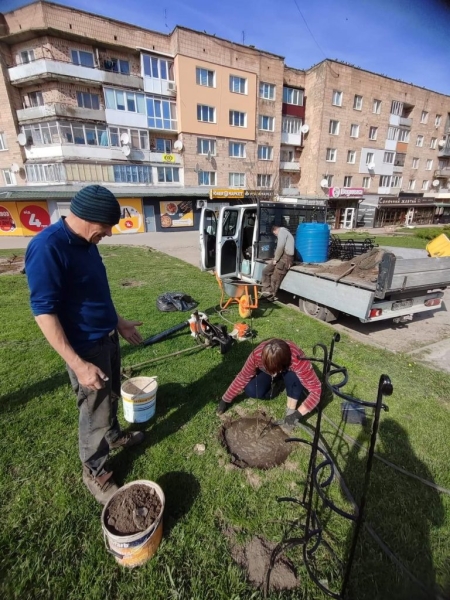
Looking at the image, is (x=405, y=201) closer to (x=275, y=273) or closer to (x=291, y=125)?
(x=291, y=125)

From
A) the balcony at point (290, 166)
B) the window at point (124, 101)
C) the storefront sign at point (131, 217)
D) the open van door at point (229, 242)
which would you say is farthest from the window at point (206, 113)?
the open van door at point (229, 242)

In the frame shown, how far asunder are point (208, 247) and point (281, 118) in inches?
1139

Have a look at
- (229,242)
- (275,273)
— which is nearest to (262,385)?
(275,273)

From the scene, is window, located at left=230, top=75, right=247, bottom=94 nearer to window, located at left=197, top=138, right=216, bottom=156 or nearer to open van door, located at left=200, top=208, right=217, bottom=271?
window, located at left=197, top=138, right=216, bottom=156

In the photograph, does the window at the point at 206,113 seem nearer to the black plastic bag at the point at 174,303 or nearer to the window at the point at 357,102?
the window at the point at 357,102

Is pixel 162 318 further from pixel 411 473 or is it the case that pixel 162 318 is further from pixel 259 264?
pixel 411 473

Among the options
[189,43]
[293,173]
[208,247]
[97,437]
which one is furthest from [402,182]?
[97,437]

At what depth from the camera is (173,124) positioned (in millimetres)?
25750

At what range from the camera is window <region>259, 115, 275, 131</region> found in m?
29.3

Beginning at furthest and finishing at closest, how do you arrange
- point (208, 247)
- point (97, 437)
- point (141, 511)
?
point (208, 247)
point (97, 437)
point (141, 511)

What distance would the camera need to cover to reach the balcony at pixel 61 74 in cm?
2142

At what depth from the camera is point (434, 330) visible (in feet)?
18.9

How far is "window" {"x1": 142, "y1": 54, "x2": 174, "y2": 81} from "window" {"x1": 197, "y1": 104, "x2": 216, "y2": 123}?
342 centimetres

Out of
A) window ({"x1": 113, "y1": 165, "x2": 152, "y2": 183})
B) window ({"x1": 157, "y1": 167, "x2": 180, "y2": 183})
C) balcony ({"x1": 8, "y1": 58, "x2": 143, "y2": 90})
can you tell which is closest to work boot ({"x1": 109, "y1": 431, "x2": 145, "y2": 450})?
window ({"x1": 113, "y1": 165, "x2": 152, "y2": 183})
